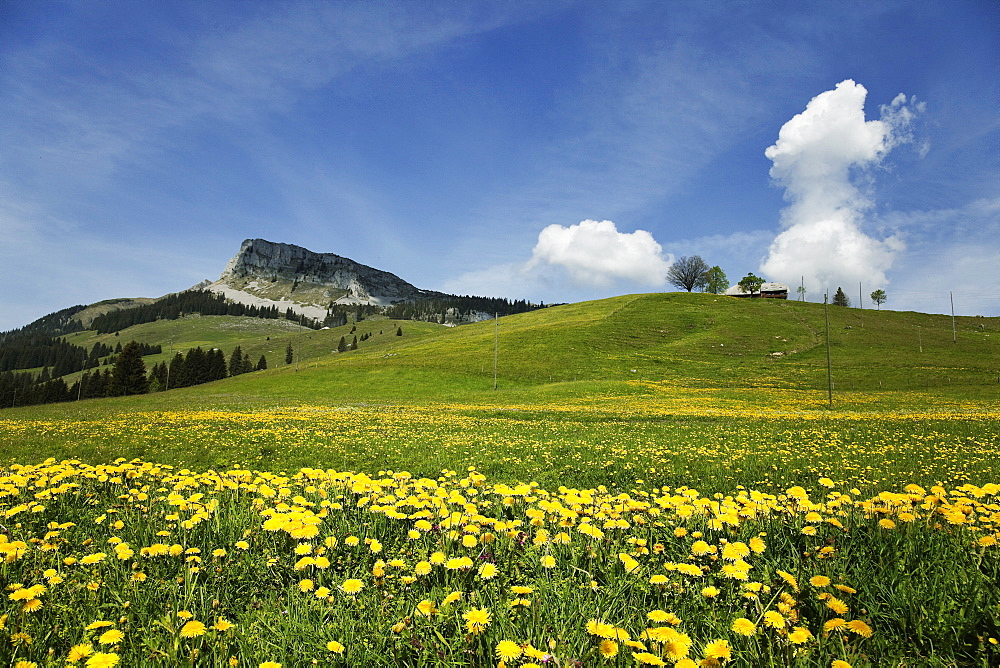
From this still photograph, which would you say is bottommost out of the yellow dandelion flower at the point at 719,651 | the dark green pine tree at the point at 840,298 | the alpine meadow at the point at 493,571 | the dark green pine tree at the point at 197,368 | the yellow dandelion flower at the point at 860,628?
the alpine meadow at the point at 493,571

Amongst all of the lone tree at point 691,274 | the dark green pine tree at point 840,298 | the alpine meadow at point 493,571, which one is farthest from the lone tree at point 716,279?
the alpine meadow at point 493,571

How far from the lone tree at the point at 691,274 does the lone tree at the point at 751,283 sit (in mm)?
18326

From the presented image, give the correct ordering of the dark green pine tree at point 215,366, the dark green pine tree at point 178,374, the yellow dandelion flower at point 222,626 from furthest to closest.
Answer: the dark green pine tree at point 215,366 → the dark green pine tree at point 178,374 → the yellow dandelion flower at point 222,626

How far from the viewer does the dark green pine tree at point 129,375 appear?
97.0m

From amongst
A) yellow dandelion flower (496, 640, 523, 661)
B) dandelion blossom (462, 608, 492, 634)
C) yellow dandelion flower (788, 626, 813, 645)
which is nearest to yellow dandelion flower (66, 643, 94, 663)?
dandelion blossom (462, 608, 492, 634)

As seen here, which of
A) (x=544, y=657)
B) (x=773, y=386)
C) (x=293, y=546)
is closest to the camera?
(x=544, y=657)

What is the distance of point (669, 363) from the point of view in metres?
65.3

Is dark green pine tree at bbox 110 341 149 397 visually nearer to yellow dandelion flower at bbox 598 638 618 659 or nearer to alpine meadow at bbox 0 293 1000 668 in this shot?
alpine meadow at bbox 0 293 1000 668

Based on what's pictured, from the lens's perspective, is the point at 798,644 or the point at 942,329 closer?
the point at 798,644

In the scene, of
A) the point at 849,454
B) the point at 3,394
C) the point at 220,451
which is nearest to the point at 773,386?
the point at 849,454

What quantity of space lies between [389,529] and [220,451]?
36.7 ft

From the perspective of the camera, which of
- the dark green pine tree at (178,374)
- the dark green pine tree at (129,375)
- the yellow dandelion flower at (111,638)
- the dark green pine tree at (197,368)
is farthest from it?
the dark green pine tree at (197,368)

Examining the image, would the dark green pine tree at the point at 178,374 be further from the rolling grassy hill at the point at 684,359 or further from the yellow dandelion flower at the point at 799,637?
the yellow dandelion flower at the point at 799,637

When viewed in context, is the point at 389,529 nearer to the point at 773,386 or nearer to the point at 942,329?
the point at 773,386
